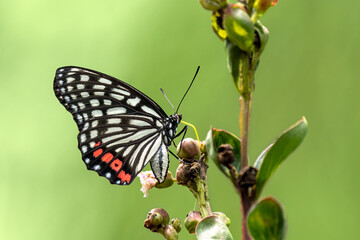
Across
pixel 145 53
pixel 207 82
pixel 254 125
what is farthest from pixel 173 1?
pixel 254 125

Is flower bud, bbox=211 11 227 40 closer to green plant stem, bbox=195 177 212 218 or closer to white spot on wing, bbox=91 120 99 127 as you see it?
green plant stem, bbox=195 177 212 218

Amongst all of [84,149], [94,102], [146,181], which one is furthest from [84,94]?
[146,181]

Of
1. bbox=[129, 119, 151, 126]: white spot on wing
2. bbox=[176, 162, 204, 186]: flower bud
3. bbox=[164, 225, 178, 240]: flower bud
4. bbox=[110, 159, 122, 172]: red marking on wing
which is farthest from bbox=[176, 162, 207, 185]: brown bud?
bbox=[129, 119, 151, 126]: white spot on wing

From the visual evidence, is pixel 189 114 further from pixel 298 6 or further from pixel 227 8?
pixel 227 8

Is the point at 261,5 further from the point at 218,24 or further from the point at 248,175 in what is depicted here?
the point at 248,175

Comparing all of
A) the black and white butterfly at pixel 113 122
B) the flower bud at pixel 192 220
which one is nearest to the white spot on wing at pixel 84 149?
the black and white butterfly at pixel 113 122

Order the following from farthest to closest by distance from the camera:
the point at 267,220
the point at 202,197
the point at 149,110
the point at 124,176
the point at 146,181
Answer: the point at 149,110, the point at 124,176, the point at 146,181, the point at 202,197, the point at 267,220
